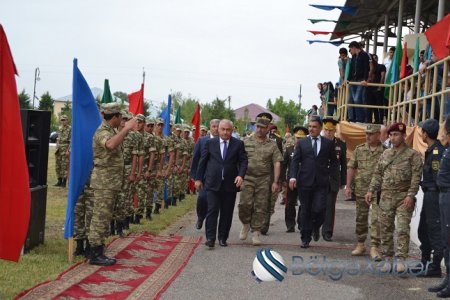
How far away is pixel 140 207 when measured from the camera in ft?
39.0

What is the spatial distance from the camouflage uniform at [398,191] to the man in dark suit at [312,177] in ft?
5.50

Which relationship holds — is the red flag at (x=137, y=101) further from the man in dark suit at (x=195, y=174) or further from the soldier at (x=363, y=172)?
the soldier at (x=363, y=172)

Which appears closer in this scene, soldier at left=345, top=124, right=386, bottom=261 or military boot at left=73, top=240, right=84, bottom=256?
military boot at left=73, top=240, right=84, bottom=256

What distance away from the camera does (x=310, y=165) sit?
9.99m

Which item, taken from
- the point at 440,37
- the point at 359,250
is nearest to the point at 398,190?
the point at 359,250

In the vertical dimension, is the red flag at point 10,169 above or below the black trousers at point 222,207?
above

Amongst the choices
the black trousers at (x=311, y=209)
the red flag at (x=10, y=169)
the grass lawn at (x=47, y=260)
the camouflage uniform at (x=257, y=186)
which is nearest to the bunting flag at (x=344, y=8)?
the grass lawn at (x=47, y=260)

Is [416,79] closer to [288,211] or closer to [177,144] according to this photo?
[288,211]

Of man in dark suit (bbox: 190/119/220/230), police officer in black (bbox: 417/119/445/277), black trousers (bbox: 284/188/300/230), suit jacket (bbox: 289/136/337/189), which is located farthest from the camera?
black trousers (bbox: 284/188/300/230)

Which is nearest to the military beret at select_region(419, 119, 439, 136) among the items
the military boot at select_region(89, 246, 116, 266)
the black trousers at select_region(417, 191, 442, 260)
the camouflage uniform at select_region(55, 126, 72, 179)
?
the black trousers at select_region(417, 191, 442, 260)

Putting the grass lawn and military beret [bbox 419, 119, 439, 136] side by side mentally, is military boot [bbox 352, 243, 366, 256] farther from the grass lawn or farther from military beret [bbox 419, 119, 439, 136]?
the grass lawn

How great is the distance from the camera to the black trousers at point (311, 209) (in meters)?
9.83

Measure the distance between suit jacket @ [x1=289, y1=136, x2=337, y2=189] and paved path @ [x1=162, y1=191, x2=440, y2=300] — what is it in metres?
1.02

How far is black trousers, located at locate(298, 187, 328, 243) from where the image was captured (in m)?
9.83
